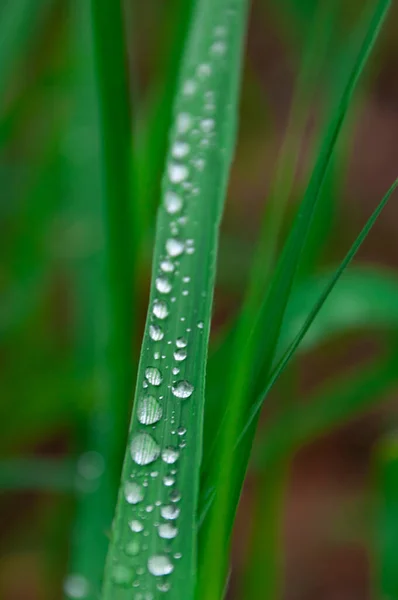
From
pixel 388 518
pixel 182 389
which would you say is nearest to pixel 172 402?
pixel 182 389

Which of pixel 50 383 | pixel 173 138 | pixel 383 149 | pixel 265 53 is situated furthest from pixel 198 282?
pixel 265 53

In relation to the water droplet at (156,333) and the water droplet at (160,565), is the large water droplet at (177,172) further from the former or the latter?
the water droplet at (160,565)

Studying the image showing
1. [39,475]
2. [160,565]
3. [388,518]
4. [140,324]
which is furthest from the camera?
[140,324]

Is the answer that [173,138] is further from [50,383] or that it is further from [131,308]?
[50,383]

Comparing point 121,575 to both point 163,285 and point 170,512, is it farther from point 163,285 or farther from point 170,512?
point 163,285

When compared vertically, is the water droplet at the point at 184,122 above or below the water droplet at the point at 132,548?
above

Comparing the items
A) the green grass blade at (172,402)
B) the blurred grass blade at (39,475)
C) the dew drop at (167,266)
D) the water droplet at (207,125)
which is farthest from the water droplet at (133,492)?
the blurred grass blade at (39,475)
